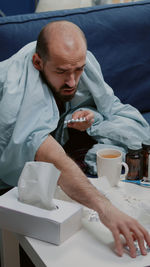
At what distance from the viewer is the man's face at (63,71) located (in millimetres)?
1582

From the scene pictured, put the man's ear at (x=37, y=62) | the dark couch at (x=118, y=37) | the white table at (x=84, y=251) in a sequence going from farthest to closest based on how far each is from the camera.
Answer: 1. the dark couch at (x=118, y=37)
2. the man's ear at (x=37, y=62)
3. the white table at (x=84, y=251)

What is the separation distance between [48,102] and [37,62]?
0.16m

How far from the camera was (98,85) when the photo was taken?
186cm

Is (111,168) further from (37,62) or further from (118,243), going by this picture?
(37,62)

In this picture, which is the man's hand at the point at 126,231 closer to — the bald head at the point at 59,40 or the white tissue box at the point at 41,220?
the white tissue box at the point at 41,220

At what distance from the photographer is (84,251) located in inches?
41.1

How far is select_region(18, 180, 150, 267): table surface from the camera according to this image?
3.30 ft

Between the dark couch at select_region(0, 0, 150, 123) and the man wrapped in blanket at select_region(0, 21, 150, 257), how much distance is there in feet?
0.76

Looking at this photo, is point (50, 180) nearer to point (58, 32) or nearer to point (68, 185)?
point (68, 185)

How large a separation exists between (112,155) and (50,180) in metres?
0.36

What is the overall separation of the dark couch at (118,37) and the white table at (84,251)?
1.03m

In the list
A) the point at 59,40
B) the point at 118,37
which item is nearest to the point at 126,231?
the point at 59,40

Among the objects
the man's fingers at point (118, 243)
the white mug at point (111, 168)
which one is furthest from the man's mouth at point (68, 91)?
the man's fingers at point (118, 243)

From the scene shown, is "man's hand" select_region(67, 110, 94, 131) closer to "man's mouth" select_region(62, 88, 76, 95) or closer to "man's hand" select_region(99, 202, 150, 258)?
"man's mouth" select_region(62, 88, 76, 95)
